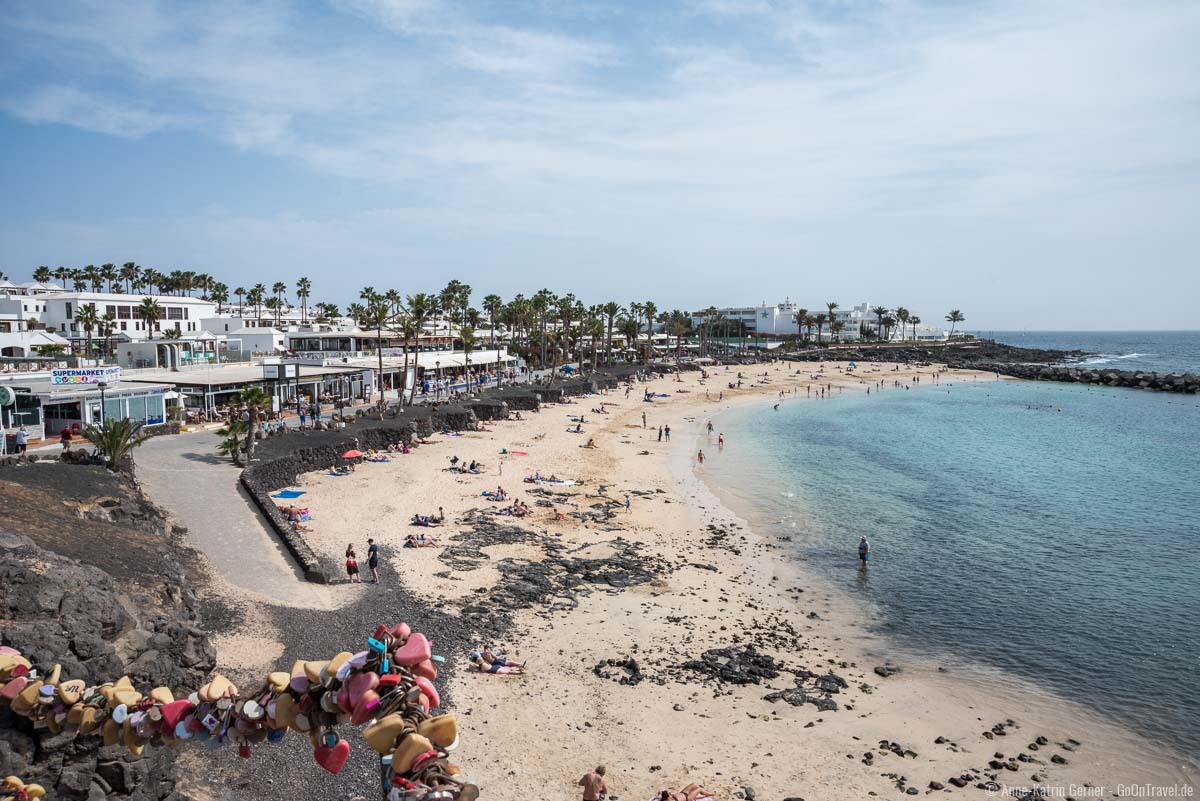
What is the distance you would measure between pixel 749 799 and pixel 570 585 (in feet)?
33.2

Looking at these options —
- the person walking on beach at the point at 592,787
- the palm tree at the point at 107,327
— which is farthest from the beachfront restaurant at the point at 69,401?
the person walking on beach at the point at 592,787

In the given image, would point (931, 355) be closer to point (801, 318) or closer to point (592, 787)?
point (801, 318)

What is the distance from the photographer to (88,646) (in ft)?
33.1

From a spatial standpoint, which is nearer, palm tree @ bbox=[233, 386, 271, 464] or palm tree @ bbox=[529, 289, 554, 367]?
palm tree @ bbox=[233, 386, 271, 464]

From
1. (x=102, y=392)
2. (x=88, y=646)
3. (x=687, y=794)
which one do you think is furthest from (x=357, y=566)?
(x=102, y=392)

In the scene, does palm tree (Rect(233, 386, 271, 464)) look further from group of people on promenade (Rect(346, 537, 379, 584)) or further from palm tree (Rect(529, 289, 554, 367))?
palm tree (Rect(529, 289, 554, 367))

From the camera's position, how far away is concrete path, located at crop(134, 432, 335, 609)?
1783 cm

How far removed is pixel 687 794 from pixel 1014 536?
78.0 feet

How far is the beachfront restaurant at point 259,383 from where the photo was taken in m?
37.3

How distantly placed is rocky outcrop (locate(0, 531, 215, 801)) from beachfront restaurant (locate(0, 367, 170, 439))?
21.9 meters

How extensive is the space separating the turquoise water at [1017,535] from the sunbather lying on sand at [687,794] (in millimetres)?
9732

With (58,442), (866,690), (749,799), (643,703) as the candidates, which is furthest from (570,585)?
(58,442)

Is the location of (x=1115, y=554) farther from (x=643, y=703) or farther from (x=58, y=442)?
(x=58, y=442)

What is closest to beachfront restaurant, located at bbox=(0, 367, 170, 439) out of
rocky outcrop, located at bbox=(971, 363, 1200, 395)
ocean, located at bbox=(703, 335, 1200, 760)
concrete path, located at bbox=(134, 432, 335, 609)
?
concrete path, located at bbox=(134, 432, 335, 609)
